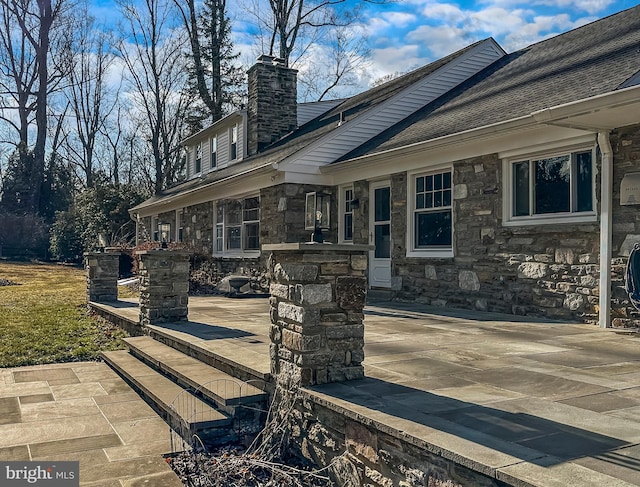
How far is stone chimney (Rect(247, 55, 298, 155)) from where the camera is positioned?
638 inches

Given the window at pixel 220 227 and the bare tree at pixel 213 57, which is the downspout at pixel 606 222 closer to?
the window at pixel 220 227

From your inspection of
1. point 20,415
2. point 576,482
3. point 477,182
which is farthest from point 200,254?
point 576,482

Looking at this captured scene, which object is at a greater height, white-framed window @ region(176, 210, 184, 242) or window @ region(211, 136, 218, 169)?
window @ region(211, 136, 218, 169)

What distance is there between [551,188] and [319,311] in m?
4.84

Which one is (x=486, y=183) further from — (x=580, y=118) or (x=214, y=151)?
(x=214, y=151)

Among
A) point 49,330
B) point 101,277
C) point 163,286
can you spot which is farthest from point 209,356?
point 101,277

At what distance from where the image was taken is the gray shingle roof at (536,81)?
296 inches

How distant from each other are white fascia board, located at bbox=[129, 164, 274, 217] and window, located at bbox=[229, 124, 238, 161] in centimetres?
207

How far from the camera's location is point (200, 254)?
15969mm

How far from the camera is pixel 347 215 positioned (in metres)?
11.8

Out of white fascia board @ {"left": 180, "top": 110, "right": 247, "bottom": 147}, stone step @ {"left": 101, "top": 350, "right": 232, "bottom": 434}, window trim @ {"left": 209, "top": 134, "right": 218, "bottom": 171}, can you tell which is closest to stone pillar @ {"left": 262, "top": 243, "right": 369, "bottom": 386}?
stone step @ {"left": 101, "top": 350, "right": 232, "bottom": 434}

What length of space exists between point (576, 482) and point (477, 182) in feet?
22.0

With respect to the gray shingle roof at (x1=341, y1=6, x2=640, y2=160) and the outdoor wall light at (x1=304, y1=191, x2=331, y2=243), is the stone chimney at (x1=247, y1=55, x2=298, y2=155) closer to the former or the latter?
the gray shingle roof at (x1=341, y1=6, x2=640, y2=160)

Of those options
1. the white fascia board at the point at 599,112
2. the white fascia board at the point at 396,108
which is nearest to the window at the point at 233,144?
the white fascia board at the point at 396,108
